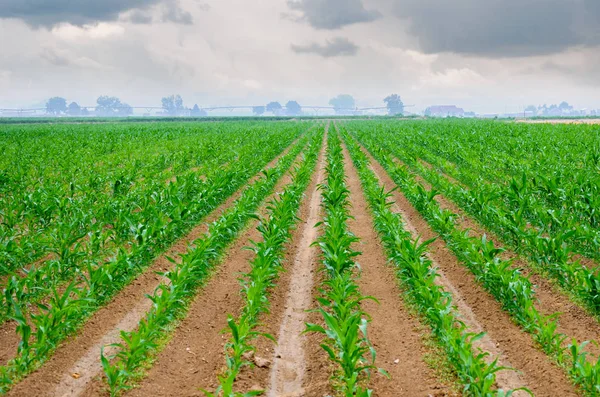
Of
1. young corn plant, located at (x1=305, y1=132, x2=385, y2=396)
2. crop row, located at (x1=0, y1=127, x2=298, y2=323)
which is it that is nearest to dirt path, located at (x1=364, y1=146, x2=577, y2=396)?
young corn plant, located at (x1=305, y1=132, x2=385, y2=396)

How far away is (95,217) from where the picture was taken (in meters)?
10.5

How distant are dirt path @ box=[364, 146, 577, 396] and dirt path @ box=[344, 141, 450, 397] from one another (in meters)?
0.63

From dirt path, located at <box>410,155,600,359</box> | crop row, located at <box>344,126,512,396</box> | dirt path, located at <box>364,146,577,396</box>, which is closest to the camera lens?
crop row, located at <box>344,126,512,396</box>

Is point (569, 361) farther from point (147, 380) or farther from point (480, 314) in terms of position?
point (147, 380)

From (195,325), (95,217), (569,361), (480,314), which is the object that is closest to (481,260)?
(480,314)

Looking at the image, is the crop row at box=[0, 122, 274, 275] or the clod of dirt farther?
the crop row at box=[0, 122, 274, 275]

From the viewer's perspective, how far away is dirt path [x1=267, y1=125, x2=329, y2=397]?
16.1 ft

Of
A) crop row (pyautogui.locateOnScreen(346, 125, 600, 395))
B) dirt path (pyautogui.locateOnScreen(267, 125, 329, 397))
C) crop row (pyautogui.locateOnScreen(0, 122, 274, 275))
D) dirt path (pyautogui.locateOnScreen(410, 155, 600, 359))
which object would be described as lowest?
dirt path (pyautogui.locateOnScreen(267, 125, 329, 397))

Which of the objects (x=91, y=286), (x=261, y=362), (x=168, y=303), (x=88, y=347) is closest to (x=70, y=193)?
(x=91, y=286)

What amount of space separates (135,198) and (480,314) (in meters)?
7.88

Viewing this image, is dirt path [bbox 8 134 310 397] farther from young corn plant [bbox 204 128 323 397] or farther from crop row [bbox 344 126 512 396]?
crop row [bbox 344 126 512 396]

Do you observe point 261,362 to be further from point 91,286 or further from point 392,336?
point 91,286

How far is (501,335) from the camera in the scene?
5.68 metres

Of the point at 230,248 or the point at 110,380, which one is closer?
the point at 110,380
